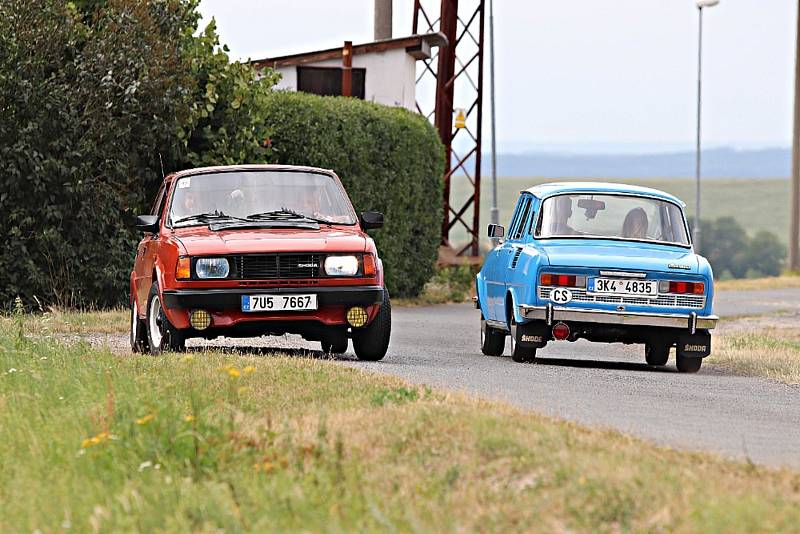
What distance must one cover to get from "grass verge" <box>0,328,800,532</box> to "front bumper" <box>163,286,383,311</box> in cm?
317

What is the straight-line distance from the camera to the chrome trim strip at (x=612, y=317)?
15.1m

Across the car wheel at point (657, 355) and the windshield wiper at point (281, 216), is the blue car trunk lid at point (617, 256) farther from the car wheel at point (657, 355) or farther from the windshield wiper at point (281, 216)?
the windshield wiper at point (281, 216)

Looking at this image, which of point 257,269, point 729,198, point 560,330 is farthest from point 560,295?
point 729,198

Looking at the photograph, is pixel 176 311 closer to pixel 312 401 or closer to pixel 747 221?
pixel 312 401

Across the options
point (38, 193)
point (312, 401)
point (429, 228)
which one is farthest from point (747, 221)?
point (312, 401)

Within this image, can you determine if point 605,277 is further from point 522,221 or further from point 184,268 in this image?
point 184,268

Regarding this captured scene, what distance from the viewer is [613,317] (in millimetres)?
15102

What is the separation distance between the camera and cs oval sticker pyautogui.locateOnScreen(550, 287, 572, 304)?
15117 mm

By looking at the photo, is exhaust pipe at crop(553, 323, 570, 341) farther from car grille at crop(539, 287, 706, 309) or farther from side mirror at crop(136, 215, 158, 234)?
side mirror at crop(136, 215, 158, 234)

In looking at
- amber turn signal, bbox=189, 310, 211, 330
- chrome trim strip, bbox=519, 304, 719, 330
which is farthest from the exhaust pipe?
amber turn signal, bbox=189, 310, 211, 330

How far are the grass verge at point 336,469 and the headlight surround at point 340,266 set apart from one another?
11.5ft

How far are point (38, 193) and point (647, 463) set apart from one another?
15.3 metres

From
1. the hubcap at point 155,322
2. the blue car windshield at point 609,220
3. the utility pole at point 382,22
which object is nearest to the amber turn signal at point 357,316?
the hubcap at point 155,322

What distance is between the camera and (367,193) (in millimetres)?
27125
